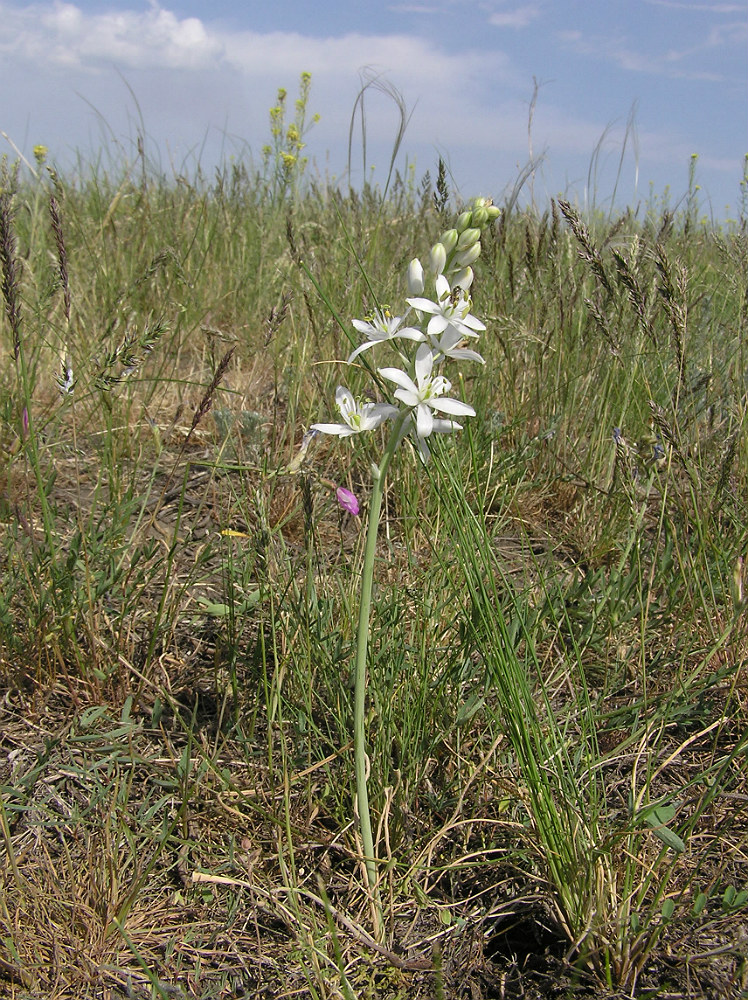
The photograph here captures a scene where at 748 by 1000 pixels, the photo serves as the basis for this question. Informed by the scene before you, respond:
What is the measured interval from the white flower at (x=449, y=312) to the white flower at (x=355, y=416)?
0.45 ft

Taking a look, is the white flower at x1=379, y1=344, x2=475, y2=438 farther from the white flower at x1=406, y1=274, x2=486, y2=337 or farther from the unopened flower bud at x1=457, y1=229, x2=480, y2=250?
the unopened flower bud at x1=457, y1=229, x2=480, y2=250

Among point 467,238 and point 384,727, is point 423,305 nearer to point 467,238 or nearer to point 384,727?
point 467,238

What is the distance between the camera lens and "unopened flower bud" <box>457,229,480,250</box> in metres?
1.08

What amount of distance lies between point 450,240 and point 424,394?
25 cm

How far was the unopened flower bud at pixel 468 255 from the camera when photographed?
1.10m

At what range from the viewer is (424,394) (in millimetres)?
1048

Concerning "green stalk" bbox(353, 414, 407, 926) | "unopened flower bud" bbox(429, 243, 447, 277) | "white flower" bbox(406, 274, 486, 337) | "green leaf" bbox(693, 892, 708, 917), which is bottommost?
"green leaf" bbox(693, 892, 708, 917)

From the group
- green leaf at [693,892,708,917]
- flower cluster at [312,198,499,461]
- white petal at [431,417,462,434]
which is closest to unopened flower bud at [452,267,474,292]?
flower cluster at [312,198,499,461]

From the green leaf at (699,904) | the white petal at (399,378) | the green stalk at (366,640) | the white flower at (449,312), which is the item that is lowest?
the green leaf at (699,904)

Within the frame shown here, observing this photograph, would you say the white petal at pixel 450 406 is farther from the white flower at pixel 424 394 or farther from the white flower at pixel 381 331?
the white flower at pixel 381 331

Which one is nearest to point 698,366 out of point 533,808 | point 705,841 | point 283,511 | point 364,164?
point 364,164

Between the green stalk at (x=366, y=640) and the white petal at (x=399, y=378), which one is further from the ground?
the white petal at (x=399, y=378)

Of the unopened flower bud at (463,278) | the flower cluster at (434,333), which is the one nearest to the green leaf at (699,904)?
the flower cluster at (434,333)

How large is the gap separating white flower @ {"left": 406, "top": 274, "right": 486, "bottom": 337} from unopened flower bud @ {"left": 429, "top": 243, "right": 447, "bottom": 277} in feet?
0.05
